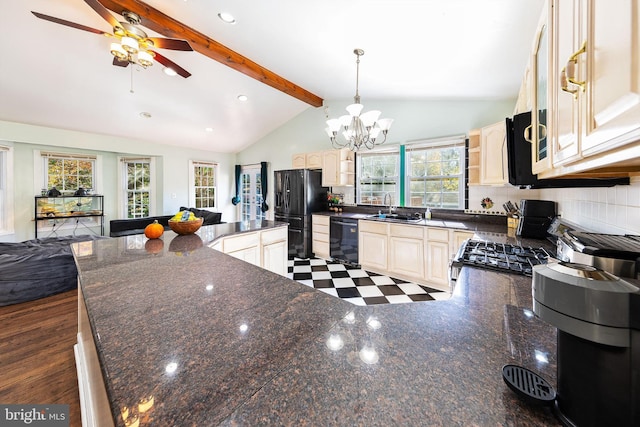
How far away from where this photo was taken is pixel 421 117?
3979mm

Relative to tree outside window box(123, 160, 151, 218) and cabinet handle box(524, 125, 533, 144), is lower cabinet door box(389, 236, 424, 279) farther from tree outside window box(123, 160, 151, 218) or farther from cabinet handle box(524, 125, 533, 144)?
tree outside window box(123, 160, 151, 218)

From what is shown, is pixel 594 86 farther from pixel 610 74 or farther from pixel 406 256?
pixel 406 256

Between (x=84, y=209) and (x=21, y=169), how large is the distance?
1.09 meters

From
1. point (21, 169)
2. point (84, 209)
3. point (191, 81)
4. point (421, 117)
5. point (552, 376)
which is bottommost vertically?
point (552, 376)

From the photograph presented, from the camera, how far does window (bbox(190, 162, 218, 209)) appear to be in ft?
20.6

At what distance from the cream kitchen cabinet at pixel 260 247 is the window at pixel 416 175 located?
2209 mm

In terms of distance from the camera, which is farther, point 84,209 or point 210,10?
point 84,209

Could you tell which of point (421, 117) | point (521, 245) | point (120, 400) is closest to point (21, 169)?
point (120, 400)

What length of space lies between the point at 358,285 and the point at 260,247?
57.6 inches

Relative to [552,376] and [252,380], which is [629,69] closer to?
[552,376]

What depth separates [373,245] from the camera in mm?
3912

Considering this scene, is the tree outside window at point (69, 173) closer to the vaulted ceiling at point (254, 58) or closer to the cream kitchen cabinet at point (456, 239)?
the vaulted ceiling at point (254, 58)

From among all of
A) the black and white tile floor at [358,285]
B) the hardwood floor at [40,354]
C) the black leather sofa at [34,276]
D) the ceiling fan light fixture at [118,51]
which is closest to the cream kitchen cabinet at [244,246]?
the black and white tile floor at [358,285]

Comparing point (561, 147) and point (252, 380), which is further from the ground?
point (561, 147)
